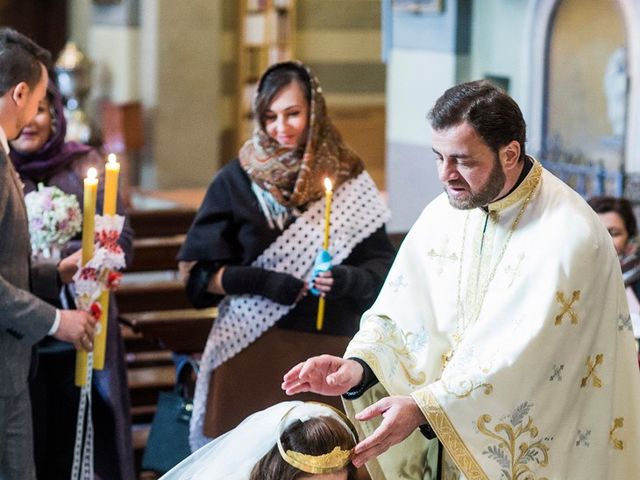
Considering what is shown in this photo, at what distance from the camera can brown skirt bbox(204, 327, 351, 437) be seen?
164 inches

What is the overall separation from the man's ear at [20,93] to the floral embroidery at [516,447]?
158 centimetres

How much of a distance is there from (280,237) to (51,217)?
664mm

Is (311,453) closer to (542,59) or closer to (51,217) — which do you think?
(51,217)

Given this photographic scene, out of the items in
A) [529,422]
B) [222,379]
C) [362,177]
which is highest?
[362,177]

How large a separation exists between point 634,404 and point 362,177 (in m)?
1.54

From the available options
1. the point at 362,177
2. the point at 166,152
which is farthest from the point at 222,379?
the point at 166,152

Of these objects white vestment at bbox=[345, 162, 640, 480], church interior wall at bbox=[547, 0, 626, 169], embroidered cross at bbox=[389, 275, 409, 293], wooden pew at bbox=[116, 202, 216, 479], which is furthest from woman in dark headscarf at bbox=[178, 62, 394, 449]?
church interior wall at bbox=[547, 0, 626, 169]

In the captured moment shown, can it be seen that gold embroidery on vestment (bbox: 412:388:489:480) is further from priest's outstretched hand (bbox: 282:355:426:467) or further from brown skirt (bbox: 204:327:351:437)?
brown skirt (bbox: 204:327:351:437)

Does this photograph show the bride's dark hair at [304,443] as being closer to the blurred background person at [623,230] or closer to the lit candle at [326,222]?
the lit candle at [326,222]

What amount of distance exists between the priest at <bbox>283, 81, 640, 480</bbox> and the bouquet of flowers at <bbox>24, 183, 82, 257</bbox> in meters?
1.40

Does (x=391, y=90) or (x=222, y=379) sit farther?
(x=391, y=90)

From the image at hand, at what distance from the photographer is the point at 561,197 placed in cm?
294

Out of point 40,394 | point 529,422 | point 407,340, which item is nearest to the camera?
point 529,422

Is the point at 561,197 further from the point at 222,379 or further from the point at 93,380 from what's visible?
the point at 93,380
